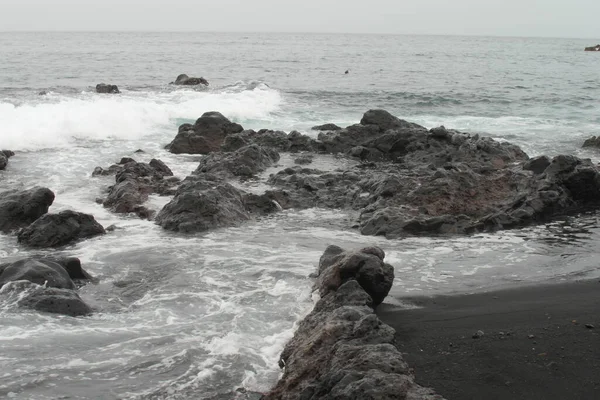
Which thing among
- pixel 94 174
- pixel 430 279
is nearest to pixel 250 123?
pixel 94 174

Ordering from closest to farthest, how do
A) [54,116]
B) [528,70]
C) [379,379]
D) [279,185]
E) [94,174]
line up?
1. [379,379]
2. [279,185]
3. [94,174]
4. [54,116]
5. [528,70]

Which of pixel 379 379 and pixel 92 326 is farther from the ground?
pixel 379 379

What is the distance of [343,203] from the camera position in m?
12.8

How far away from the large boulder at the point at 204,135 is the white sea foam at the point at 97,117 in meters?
3.43

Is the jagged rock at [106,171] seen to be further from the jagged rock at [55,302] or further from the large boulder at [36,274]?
the jagged rock at [55,302]

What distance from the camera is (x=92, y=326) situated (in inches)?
287

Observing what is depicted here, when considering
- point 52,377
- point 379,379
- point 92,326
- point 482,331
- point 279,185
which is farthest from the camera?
point 279,185

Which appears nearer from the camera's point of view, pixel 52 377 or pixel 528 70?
pixel 52 377

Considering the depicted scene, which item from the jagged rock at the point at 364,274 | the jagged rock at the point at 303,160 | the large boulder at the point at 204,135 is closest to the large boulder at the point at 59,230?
the jagged rock at the point at 364,274

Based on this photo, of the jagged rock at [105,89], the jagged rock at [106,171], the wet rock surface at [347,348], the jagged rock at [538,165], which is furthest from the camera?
the jagged rock at [105,89]

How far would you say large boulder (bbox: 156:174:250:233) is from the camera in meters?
11.2

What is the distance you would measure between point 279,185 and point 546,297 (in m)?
7.29

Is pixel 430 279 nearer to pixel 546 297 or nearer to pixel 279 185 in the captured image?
pixel 546 297

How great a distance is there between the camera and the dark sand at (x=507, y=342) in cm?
551
